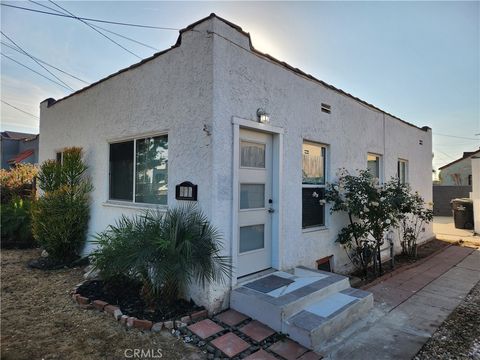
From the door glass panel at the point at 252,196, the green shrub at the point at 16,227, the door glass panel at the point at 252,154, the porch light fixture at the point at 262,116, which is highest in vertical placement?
the porch light fixture at the point at 262,116

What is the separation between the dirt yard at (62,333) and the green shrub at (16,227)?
12.0 feet

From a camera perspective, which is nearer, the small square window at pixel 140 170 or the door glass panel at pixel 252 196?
the door glass panel at pixel 252 196

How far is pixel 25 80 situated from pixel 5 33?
2.11 meters

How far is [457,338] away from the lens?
11.3 feet

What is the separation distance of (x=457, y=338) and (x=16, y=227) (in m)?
9.99

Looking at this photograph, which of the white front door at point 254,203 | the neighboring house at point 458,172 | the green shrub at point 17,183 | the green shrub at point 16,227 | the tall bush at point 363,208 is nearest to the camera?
the white front door at point 254,203

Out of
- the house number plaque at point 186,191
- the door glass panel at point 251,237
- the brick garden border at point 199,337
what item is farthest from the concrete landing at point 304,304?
the house number plaque at point 186,191

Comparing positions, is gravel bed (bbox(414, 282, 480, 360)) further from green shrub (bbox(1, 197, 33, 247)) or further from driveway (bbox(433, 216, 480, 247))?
green shrub (bbox(1, 197, 33, 247))

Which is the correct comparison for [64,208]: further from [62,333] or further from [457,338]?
[457,338]

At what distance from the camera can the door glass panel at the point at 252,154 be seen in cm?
444

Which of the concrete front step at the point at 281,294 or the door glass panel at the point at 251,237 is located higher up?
the door glass panel at the point at 251,237

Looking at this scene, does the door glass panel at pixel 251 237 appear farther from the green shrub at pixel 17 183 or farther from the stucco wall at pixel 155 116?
the green shrub at pixel 17 183

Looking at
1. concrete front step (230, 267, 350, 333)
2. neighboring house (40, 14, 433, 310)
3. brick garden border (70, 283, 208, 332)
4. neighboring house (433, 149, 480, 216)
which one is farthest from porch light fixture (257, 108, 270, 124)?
neighboring house (433, 149, 480, 216)

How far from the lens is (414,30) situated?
688cm
